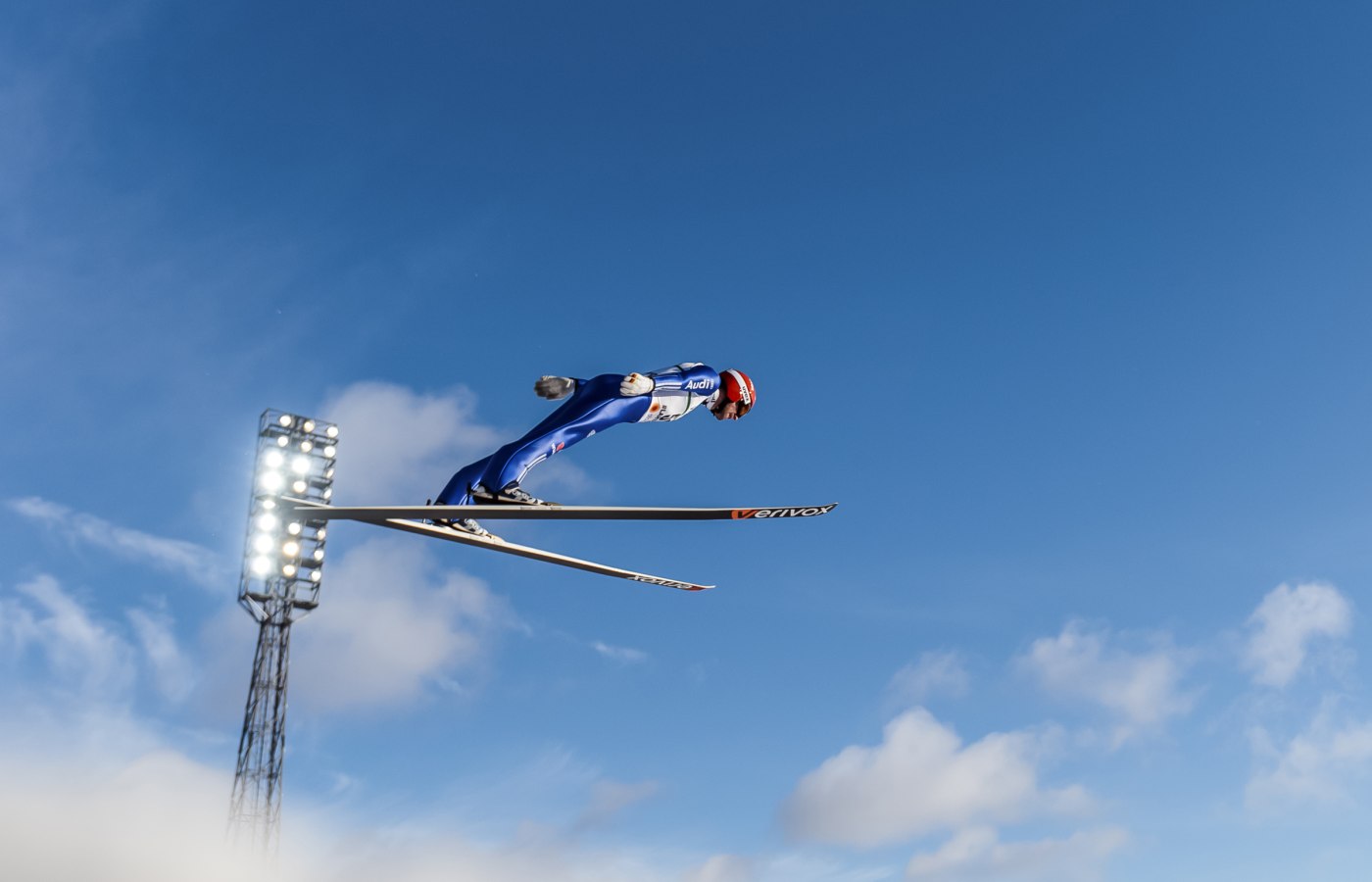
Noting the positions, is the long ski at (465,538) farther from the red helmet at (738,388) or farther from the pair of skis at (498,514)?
the red helmet at (738,388)

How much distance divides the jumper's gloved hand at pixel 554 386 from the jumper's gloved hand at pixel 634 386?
62 cm

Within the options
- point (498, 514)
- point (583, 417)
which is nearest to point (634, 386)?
point (583, 417)

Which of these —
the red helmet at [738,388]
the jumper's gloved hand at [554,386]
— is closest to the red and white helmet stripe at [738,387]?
the red helmet at [738,388]

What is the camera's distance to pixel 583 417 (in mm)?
12695

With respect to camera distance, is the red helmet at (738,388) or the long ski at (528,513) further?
the red helmet at (738,388)

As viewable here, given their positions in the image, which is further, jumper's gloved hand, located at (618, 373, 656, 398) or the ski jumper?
jumper's gloved hand, located at (618, 373, 656, 398)

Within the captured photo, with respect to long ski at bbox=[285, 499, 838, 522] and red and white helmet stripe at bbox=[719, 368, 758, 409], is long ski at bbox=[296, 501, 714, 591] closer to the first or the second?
long ski at bbox=[285, 499, 838, 522]

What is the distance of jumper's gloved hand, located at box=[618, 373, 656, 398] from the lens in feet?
42.2

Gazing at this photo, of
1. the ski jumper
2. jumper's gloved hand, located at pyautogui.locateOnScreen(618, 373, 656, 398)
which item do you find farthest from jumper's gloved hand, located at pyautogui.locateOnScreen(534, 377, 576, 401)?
jumper's gloved hand, located at pyautogui.locateOnScreen(618, 373, 656, 398)

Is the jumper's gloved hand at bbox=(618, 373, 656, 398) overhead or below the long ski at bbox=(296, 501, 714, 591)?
overhead

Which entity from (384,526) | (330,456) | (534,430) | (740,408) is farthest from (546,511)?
(330,456)

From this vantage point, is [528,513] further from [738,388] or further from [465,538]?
[738,388]

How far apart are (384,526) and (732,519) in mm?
4150

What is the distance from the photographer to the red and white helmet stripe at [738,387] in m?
14.2
